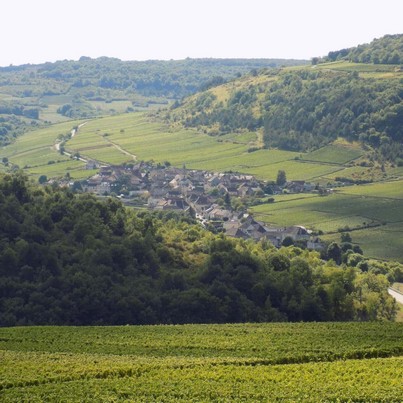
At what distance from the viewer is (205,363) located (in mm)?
46469

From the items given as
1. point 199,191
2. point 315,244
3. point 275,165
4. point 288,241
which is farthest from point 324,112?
point 315,244

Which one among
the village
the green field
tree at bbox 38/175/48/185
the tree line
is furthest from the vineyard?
the tree line

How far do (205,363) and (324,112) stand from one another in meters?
131

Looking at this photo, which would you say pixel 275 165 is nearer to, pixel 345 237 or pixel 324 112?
pixel 324 112

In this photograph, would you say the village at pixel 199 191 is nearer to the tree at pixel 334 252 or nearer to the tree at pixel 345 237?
the tree at pixel 345 237

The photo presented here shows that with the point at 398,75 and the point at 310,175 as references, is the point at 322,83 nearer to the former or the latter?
the point at 398,75

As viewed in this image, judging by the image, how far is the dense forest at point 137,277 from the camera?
222 ft

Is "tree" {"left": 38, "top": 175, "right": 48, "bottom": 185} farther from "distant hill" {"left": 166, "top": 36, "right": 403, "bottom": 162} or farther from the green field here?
"distant hill" {"left": 166, "top": 36, "right": 403, "bottom": 162}

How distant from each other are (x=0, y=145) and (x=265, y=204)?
82066mm

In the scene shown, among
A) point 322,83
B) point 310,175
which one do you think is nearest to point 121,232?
point 310,175

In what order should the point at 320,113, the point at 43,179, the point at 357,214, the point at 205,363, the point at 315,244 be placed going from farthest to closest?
the point at 320,113 → the point at 43,179 → the point at 357,214 → the point at 315,244 → the point at 205,363

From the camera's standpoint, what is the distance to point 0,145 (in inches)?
7603

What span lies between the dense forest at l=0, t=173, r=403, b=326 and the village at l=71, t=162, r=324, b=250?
3129cm

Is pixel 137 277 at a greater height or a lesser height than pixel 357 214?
greater
